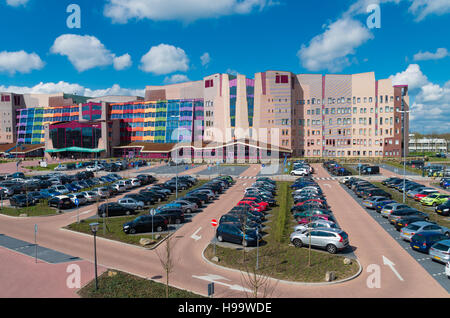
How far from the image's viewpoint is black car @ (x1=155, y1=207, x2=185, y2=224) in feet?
91.2

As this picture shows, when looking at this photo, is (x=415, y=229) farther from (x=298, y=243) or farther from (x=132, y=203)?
(x=132, y=203)

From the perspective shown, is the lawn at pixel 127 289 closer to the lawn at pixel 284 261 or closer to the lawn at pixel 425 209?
the lawn at pixel 284 261

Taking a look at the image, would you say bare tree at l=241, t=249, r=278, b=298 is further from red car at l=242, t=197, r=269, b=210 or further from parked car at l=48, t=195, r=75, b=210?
parked car at l=48, t=195, r=75, b=210

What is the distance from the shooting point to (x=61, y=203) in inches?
1336

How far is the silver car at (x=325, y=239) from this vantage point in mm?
20594

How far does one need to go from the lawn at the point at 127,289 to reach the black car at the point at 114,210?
14.4m

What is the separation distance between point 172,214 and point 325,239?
44.9 ft

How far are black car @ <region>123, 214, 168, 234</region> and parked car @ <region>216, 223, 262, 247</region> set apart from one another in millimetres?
Answer: 5351

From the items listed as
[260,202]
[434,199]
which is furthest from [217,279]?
[434,199]

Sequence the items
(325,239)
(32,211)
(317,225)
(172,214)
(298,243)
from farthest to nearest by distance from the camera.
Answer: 1. (32,211)
2. (172,214)
3. (317,225)
4. (298,243)
5. (325,239)

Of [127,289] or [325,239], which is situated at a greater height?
[325,239]

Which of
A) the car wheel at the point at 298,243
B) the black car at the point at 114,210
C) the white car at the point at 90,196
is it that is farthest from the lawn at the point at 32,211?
the car wheel at the point at 298,243
